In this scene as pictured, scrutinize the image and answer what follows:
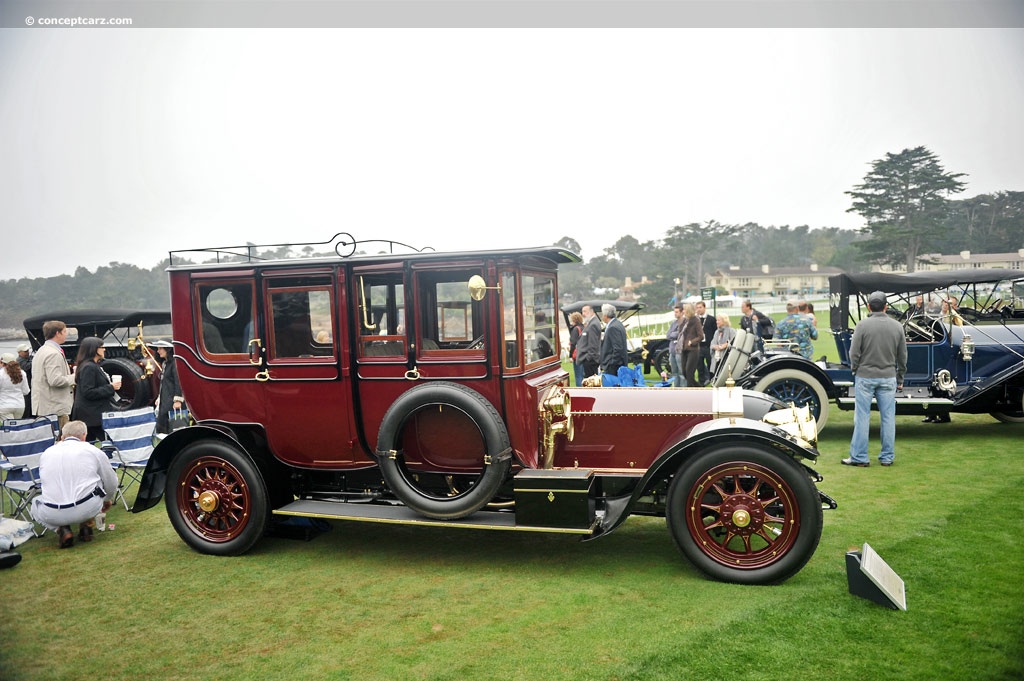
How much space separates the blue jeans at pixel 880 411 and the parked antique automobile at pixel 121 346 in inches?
380

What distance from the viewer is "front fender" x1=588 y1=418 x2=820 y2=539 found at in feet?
12.9

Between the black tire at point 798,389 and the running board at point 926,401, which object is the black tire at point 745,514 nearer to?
the black tire at point 798,389

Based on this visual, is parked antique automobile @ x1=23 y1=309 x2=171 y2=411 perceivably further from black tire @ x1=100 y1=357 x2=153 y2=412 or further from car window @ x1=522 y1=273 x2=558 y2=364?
car window @ x1=522 y1=273 x2=558 y2=364

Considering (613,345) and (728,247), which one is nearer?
(613,345)

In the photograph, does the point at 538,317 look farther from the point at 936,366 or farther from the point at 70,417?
the point at 936,366

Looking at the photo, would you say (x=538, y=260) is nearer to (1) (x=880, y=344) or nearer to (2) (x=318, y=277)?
(2) (x=318, y=277)

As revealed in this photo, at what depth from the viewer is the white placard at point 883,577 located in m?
3.50

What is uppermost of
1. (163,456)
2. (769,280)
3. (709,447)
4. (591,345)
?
(769,280)

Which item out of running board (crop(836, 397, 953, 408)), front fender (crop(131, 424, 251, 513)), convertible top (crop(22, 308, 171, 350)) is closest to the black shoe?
front fender (crop(131, 424, 251, 513))

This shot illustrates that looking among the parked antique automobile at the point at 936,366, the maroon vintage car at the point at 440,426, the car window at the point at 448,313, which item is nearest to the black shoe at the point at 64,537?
the maroon vintage car at the point at 440,426

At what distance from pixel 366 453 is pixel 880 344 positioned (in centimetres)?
491

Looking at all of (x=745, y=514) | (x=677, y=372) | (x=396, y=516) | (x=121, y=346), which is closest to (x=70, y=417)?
(x=396, y=516)

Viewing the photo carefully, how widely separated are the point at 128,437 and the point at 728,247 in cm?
5325

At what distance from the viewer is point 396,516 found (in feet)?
14.6
